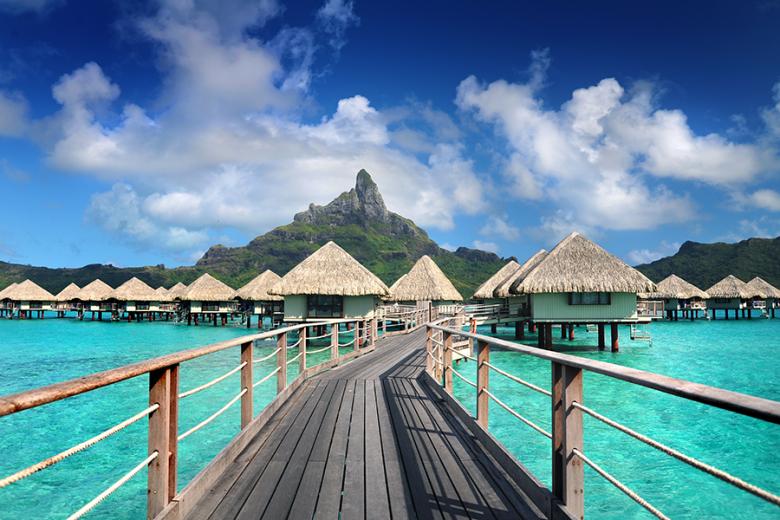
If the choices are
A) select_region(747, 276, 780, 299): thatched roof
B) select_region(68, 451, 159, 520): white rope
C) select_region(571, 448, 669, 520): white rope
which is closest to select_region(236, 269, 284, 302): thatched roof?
select_region(68, 451, 159, 520): white rope

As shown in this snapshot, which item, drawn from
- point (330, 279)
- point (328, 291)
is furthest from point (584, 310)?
point (330, 279)

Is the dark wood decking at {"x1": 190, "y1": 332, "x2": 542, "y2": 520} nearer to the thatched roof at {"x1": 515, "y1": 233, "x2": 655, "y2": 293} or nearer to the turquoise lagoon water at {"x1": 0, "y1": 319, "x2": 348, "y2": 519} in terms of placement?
the turquoise lagoon water at {"x1": 0, "y1": 319, "x2": 348, "y2": 519}

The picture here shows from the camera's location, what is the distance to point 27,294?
55.6 meters

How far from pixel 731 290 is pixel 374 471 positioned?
57183 millimetres

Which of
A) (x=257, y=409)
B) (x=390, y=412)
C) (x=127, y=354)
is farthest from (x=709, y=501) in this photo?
(x=127, y=354)

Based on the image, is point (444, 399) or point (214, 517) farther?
point (444, 399)

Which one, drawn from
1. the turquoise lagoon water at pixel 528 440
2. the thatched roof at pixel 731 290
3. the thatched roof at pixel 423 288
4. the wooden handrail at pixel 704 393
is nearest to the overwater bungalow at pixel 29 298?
the thatched roof at pixel 423 288

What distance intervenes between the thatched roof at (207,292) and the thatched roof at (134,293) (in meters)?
9.19

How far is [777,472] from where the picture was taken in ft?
25.5

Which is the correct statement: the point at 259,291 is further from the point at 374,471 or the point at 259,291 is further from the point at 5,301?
the point at 374,471

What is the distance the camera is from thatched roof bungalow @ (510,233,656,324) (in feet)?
71.3

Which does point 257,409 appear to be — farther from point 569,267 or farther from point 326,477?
point 569,267

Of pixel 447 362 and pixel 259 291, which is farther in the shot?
pixel 259 291

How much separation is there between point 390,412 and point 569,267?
60.4 ft
